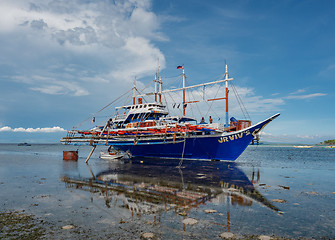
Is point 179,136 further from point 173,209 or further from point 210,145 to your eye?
point 173,209

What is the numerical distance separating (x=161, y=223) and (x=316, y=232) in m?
4.47

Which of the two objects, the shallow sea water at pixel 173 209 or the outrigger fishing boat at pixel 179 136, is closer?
the shallow sea water at pixel 173 209

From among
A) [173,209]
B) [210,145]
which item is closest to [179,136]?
[210,145]

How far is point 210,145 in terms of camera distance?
27719 mm

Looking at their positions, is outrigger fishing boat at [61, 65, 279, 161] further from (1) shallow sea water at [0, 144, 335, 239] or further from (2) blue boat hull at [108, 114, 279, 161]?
(1) shallow sea water at [0, 144, 335, 239]

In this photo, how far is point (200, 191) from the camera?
11.3 metres

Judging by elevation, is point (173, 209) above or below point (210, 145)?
below

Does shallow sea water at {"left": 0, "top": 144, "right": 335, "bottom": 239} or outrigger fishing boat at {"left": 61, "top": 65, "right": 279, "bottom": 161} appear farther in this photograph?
outrigger fishing boat at {"left": 61, "top": 65, "right": 279, "bottom": 161}

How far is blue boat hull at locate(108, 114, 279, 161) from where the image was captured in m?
25.9

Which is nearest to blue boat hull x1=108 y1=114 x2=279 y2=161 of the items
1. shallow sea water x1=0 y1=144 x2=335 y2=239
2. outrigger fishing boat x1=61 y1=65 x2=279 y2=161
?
outrigger fishing boat x1=61 y1=65 x2=279 y2=161

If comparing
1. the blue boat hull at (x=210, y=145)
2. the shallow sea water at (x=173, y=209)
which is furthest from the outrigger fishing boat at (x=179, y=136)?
the shallow sea water at (x=173, y=209)

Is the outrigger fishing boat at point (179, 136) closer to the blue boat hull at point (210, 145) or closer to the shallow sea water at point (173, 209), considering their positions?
the blue boat hull at point (210, 145)

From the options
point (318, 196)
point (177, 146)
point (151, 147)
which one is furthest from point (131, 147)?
point (318, 196)

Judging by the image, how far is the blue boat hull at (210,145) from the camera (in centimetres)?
2589
